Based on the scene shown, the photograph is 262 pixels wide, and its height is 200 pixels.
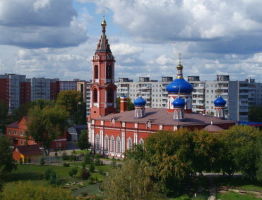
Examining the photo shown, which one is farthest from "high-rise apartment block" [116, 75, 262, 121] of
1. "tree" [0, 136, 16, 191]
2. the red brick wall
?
"tree" [0, 136, 16, 191]

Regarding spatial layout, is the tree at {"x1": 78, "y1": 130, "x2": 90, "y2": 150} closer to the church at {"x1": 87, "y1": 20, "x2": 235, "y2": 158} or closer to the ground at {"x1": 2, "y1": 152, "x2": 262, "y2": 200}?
the church at {"x1": 87, "y1": 20, "x2": 235, "y2": 158}

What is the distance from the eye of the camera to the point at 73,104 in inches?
3093

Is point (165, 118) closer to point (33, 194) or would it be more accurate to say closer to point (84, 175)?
point (84, 175)

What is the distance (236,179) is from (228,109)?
36.0 meters

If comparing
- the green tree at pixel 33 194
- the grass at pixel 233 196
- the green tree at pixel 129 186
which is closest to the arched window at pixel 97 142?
the grass at pixel 233 196

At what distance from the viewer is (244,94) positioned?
6969 centimetres

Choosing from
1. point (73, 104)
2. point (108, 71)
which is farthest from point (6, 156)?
point (73, 104)

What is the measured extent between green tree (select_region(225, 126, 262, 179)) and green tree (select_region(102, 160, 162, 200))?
33.6ft

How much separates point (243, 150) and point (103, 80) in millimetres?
21581

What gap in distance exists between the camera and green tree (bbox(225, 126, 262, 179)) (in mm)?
32000

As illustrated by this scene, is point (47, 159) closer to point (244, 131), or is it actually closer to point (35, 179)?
point (35, 179)

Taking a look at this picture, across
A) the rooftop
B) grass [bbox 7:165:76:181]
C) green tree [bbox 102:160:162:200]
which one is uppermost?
the rooftop

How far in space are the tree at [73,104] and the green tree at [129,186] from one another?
52.1 meters

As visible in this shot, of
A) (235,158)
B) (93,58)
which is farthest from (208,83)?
(235,158)
